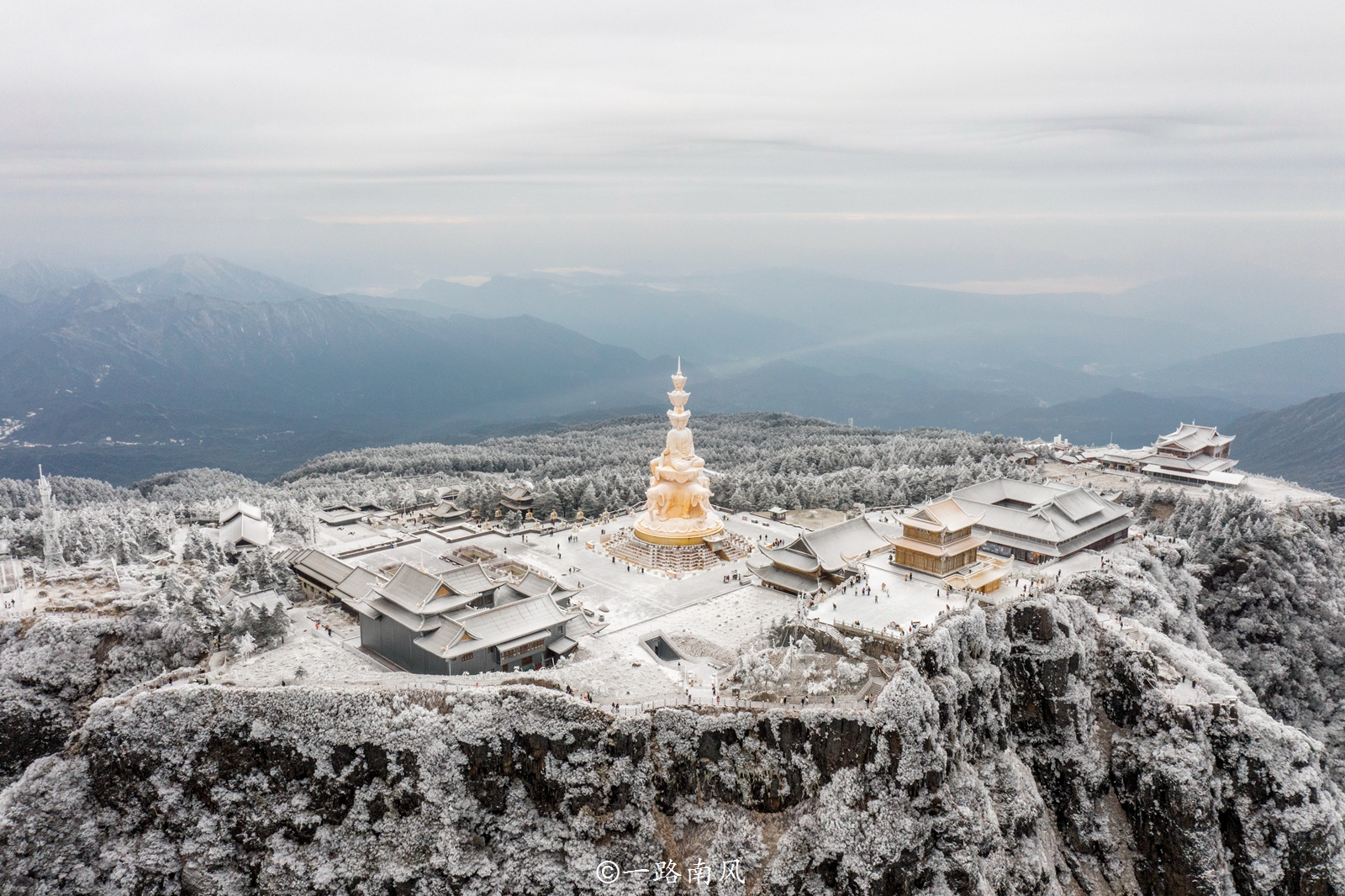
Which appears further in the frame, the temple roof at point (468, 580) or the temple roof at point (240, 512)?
the temple roof at point (240, 512)

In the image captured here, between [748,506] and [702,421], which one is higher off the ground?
[748,506]

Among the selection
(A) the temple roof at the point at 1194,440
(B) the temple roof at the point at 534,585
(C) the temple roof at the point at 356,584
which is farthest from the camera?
(A) the temple roof at the point at 1194,440

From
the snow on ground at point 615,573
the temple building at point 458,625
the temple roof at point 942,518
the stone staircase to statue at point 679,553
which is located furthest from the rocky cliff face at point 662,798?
the stone staircase to statue at point 679,553

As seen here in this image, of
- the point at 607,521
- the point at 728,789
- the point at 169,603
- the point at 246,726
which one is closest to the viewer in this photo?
the point at 728,789

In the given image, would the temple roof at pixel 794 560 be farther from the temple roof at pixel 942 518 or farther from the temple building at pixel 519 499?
the temple building at pixel 519 499

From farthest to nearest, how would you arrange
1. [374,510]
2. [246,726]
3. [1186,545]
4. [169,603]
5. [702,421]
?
1. [702,421]
2. [374,510]
3. [1186,545]
4. [169,603]
5. [246,726]

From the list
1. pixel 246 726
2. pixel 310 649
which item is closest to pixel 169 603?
pixel 310 649

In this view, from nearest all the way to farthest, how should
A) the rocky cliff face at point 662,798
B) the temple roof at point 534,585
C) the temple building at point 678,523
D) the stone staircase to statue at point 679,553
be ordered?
the rocky cliff face at point 662,798
the temple roof at point 534,585
the stone staircase to statue at point 679,553
the temple building at point 678,523

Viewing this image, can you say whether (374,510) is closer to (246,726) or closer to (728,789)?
(246,726)
